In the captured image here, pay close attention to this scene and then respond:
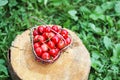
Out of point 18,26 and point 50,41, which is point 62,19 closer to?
point 18,26

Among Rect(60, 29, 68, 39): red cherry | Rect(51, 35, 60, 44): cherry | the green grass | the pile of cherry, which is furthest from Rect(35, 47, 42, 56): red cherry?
the green grass

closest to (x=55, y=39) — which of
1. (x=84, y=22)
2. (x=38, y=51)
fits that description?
(x=38, y=51)

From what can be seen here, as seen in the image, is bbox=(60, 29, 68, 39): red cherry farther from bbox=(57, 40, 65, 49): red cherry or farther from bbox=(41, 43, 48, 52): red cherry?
bbox=(41, 43, 48, 52): red cherry

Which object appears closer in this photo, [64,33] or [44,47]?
[44,47]

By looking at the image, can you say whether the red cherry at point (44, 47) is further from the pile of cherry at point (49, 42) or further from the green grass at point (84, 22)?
the green grass at point (84, 22)

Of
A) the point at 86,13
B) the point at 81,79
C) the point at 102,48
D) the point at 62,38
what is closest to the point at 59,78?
the point at 81,79

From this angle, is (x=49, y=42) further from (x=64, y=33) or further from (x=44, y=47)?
(x=64, y=33)

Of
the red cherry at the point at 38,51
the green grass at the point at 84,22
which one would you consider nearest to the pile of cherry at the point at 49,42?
the red cherry at the point at 38,51
